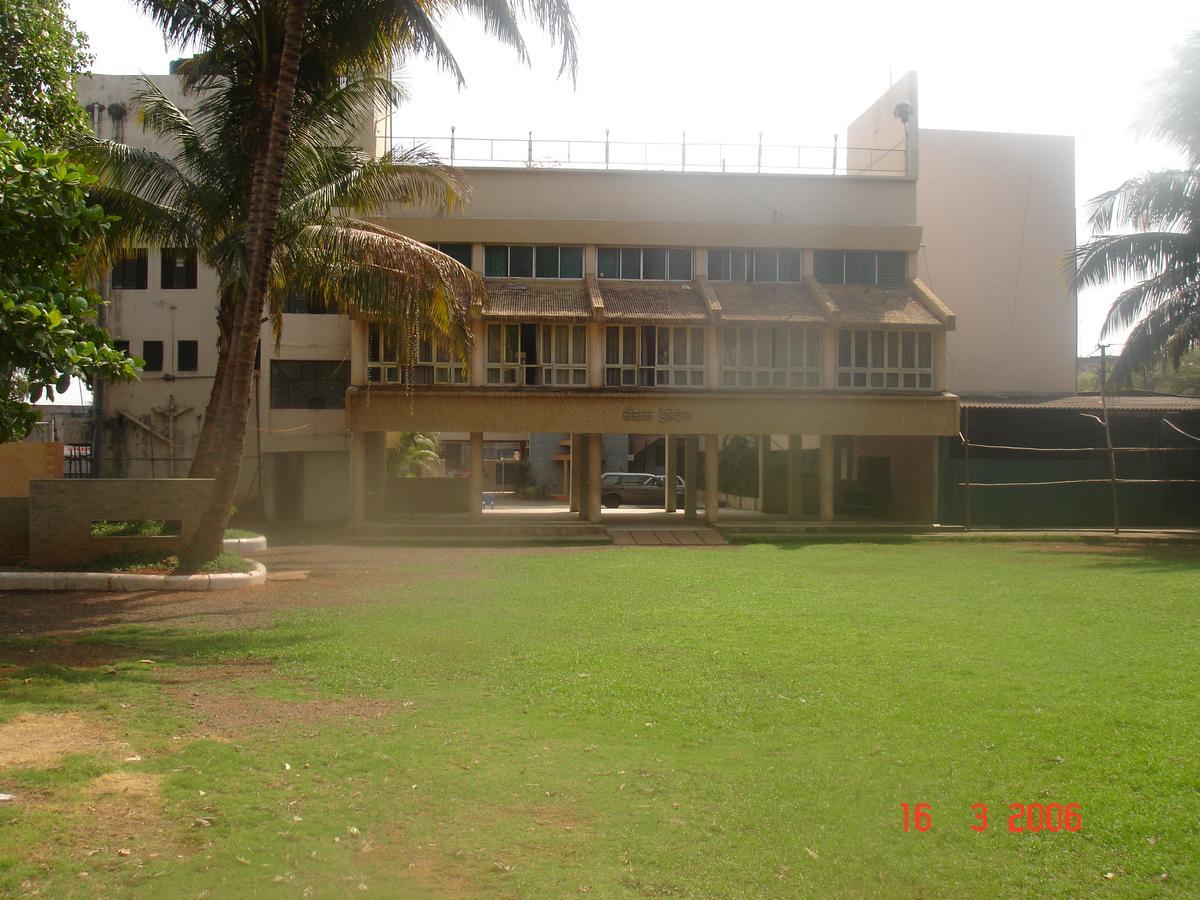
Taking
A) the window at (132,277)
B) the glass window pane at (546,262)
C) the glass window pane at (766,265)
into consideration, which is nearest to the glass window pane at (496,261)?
the glass window pane at (546,262)

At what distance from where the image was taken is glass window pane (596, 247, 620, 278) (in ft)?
102

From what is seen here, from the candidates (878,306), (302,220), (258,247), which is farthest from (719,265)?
(258,247)

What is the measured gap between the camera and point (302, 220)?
18281mm

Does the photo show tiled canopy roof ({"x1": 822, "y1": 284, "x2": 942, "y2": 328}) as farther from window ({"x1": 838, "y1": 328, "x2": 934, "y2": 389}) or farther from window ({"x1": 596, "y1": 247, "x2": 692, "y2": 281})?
window ({"x1": 596, "y1": 247, "x2": 692, "y2": 281})

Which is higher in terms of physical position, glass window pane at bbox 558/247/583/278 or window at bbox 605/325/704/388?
glass window pane at bbox 558/247/583/278

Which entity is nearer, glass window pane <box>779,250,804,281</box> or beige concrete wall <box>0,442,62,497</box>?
beige concrete wall <box>0,442,62,497</box>

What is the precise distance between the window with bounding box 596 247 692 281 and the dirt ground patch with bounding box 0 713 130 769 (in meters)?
24.7

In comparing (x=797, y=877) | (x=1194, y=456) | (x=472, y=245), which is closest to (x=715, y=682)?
(x=797, y=877)

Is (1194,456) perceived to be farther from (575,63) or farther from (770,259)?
(575,63)

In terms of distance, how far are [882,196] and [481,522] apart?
51.4 ft

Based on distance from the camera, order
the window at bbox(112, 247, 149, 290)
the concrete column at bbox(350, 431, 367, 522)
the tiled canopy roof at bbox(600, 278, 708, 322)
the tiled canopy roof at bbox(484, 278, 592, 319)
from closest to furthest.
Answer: the tiled canopy roof at bbox(484, 278, 592, 319) < the concrete column at bbox(350, 431, 367, 522) < the tiled canopy roof at bbox(600, 278, 708, 322) < the window at bbox(112, 247, 149, 290)

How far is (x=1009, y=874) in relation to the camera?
5.19m

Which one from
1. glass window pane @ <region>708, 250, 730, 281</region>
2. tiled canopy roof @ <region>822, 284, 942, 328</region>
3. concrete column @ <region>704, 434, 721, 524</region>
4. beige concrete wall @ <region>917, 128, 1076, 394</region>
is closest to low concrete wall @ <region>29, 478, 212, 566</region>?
concrete column @ <region>704, 434, 721, 524</region>

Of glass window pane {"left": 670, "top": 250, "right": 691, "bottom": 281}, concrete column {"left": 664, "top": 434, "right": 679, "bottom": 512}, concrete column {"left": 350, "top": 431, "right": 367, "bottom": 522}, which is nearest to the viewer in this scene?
concrete column {"left": 350, "top": 431, "right": 367, "bottom": 522}
